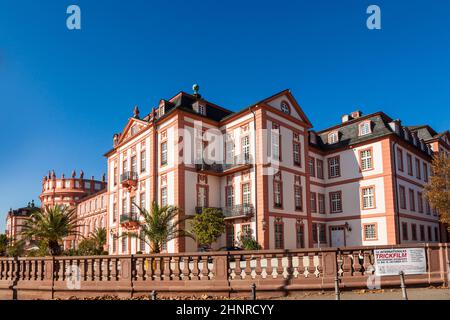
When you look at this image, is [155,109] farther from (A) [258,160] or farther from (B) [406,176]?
(B) [406,176]

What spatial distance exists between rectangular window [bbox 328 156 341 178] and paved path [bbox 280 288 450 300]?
98.3 feet

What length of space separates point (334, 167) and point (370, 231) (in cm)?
749

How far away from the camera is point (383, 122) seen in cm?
3800

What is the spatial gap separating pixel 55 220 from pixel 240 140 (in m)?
15.3

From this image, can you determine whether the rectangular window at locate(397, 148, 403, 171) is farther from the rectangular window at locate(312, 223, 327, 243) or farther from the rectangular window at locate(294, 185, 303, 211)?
the rectangular window at locate(294, 185, 303, 211)

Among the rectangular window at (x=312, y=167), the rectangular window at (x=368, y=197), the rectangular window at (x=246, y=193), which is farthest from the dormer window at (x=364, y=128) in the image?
the rectangular window at (x=246, y=193)

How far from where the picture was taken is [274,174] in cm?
3203

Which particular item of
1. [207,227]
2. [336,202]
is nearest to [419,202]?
[336,202]

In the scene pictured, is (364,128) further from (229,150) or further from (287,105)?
(229,150)

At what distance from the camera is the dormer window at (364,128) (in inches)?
1522

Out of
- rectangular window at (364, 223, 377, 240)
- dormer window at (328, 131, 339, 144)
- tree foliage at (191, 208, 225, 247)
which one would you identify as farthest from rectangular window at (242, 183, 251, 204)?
dormer window at (328, 131, 339, 144)

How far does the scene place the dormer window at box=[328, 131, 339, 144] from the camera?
41.8m

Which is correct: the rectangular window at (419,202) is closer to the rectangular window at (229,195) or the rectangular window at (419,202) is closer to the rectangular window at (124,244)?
the rectangular window at (229,195)
